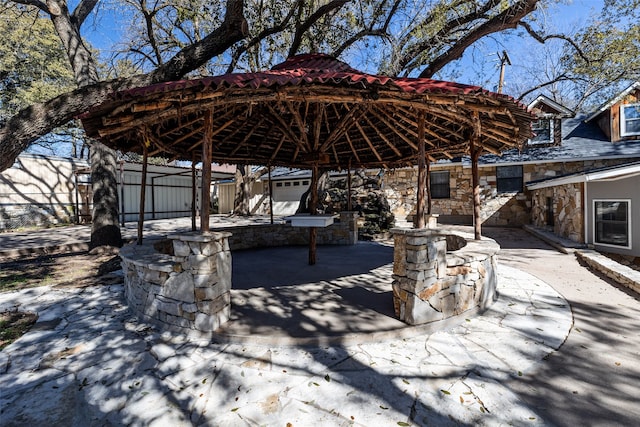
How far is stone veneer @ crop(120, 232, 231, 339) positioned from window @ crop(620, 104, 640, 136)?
15.8 meters

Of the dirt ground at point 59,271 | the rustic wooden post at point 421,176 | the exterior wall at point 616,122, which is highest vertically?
the exterior wall at point 616,122

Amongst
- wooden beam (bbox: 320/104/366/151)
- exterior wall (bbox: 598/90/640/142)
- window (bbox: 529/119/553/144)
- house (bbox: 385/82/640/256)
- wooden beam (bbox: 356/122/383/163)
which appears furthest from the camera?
window (bbox: 529/119/553/144)

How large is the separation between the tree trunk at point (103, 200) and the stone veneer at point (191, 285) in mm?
4937

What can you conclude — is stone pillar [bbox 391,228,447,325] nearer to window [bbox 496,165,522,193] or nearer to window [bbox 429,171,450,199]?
window [bbox 429,171,450,199]

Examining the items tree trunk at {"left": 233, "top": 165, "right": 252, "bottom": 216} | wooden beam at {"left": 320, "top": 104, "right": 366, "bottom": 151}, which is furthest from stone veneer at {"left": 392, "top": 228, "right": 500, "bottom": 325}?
tree trunk at {"left": 233, "top": 165, "right": 252, "bottom": 216}

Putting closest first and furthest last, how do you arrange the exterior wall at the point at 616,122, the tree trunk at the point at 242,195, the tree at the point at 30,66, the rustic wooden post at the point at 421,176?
the rustic wooden post at the point at 421,176 < the exterior wall at the point at 616,122 < the tree at the point at 30,66 < the tree trunk at the point at 242,195

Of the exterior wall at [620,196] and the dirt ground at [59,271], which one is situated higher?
the exterior wall at [620,196]

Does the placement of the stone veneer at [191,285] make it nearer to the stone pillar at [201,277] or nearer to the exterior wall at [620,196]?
the stone pillar at [201,277]

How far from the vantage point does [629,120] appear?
11.5m

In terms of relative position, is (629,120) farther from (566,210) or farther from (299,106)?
(299,106)

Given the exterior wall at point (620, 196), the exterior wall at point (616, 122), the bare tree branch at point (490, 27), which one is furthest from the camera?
the exterior wall at point (616, 122)

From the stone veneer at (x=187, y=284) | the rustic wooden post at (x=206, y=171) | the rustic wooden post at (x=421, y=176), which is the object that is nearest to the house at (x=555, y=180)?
the rustic wooden post at (x=421, y=176)

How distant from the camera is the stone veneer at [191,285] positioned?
3.19m

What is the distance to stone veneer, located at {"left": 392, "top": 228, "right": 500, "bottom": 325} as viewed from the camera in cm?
324
